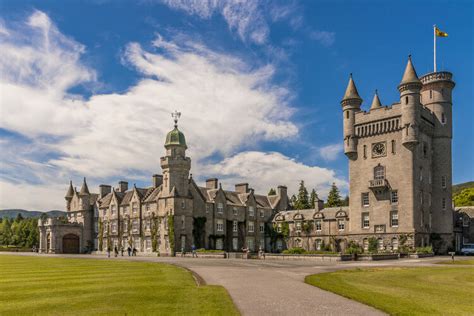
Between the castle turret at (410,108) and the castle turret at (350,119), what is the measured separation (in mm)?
7503

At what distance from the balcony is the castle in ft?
0.63

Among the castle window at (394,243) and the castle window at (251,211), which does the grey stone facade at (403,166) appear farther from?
the castle window at (251,211)

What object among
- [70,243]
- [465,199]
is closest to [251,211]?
[70,243]

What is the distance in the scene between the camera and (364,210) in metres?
67.5

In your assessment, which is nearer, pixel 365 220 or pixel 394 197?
pixel 394 197

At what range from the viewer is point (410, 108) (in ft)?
207

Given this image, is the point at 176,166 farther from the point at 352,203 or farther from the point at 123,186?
the point at 352,203

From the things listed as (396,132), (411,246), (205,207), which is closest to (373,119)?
(396,132)

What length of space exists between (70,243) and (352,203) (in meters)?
49.5

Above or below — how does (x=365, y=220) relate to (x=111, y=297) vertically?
above

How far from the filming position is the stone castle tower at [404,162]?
62969mm

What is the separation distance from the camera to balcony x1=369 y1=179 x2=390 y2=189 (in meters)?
64.8

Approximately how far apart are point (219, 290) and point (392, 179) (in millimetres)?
51026

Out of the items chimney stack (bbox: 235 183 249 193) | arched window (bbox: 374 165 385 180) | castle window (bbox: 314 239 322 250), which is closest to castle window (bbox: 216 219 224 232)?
chimney stack (bbox: 235 183 249 193)
